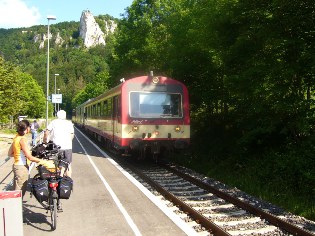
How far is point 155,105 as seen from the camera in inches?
594

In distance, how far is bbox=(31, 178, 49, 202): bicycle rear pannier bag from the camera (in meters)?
6.57

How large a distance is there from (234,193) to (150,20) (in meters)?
21.3

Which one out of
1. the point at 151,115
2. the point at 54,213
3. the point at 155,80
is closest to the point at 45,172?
the point at 54,213

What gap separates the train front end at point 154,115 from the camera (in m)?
14.7

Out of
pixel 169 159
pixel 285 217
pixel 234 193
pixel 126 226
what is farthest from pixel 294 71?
pixel 169 159

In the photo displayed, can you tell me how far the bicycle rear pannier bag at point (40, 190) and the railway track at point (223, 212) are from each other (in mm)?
2673

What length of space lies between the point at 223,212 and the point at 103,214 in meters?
2.67

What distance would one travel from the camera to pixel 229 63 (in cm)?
1426

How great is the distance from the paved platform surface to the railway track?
0.69 metres

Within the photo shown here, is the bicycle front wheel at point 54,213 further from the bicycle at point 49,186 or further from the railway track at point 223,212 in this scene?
the railway track at point 223,212

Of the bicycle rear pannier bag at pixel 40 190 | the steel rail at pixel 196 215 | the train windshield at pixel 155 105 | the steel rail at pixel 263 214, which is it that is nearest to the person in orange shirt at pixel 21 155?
the bicycle rear pannier bag at pixel 40 190

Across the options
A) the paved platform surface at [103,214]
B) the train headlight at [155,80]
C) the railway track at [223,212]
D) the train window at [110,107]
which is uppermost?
the train headlight at [155,80]

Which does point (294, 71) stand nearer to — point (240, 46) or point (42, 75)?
point (240, 46)

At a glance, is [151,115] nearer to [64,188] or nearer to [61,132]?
[61,132]
